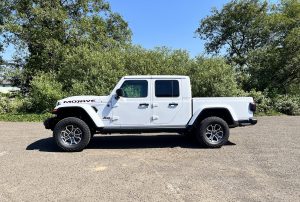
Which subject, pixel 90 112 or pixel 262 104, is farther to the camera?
pixel 262 104

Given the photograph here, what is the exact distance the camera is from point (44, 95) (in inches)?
651

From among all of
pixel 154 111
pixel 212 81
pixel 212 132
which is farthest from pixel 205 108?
pixel 212 81

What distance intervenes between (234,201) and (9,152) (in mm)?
5737

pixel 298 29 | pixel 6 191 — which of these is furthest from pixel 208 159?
pixel 298 29

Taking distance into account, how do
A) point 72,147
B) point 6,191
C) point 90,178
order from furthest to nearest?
point 72,147 < point 90,178 < point 6,191

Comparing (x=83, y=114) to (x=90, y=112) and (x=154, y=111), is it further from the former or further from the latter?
(x=154, y=111)

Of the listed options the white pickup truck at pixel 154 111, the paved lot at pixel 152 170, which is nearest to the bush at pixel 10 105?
the paved lot at pixel 152 170

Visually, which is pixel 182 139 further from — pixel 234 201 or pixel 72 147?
pixel 234 201

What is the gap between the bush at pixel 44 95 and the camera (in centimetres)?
1642

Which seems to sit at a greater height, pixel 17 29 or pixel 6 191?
pixel 17 29

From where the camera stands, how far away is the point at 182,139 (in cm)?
1024

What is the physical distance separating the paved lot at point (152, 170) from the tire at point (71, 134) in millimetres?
241

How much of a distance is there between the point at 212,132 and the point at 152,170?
2.69m

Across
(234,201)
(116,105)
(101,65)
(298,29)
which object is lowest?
(234,201)
